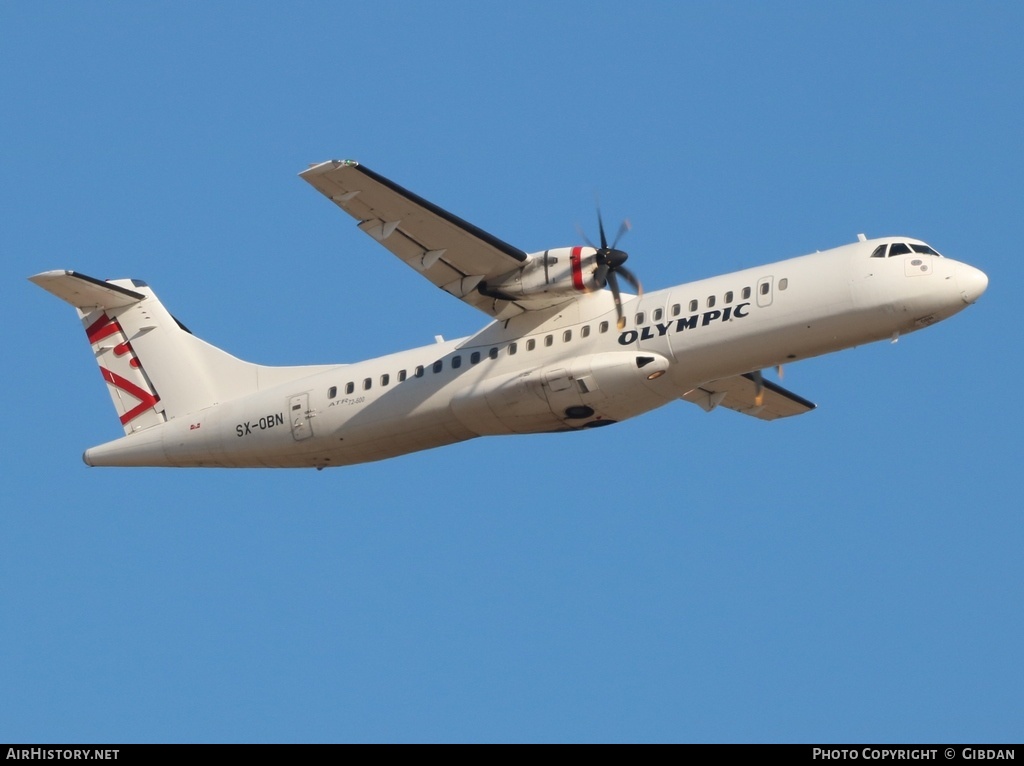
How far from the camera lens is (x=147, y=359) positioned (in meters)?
27.5

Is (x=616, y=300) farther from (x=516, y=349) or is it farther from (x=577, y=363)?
(x=516, y=349)

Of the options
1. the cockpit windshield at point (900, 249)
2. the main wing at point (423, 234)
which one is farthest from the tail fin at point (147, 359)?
the cockpit windshield at point (900, 249)

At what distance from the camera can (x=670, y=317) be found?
2297 centimetres

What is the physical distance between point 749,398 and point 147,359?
36.9 ft

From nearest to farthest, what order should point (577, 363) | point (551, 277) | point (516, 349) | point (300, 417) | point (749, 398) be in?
1. point (577, 363)
2. point (551, 277)
3. point (516, 349)
4. point (300, 417)
5. point (749, 398)

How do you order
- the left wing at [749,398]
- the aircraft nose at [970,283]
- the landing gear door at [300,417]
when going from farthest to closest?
1. the left wing at [749,398]
2. the landing gear door at [300,417]
3. the aircraft nose at [970,283]

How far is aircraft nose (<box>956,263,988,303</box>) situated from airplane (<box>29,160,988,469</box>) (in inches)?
1.0

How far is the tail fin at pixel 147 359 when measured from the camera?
26594 mm

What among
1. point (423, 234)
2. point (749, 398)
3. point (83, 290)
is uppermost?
point (83, 290)

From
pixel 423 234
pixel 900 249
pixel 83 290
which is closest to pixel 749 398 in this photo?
pixel 900 249

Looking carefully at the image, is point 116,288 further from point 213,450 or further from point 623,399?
point 623,399

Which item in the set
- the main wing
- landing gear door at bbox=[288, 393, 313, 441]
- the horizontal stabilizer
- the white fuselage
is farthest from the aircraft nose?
the horizontal stabilizer

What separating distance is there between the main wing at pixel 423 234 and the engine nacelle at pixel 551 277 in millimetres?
180

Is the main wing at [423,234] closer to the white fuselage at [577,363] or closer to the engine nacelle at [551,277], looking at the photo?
the engine nacelle at [551,277]
